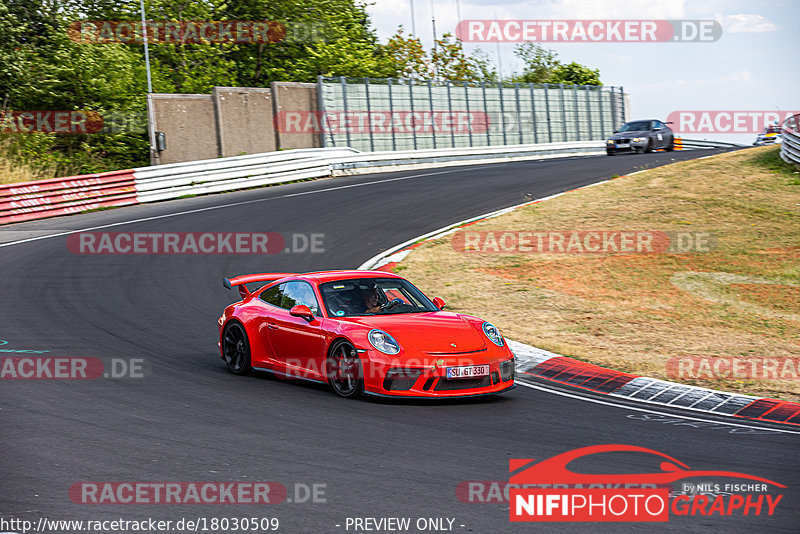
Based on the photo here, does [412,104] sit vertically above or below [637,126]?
above

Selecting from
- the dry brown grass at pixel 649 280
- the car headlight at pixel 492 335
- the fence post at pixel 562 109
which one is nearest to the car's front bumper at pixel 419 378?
the car headlight at pixel 492 335

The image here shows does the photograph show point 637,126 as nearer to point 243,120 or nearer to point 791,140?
point 791,140

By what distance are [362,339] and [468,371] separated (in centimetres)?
108

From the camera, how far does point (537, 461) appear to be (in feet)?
21.3

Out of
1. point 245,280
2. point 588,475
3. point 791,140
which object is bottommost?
point 588,475

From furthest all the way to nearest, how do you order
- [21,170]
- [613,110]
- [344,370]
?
→ [613,110] < [21,170] < [344,370]

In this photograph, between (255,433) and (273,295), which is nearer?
(255,433)

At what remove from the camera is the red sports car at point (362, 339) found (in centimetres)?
846

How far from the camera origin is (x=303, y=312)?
913 centimetres

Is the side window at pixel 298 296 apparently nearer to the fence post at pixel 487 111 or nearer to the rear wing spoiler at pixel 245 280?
the rear wing spoiler at pixel 245 280

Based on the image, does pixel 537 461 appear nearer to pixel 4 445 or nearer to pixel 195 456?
pixel 195 456

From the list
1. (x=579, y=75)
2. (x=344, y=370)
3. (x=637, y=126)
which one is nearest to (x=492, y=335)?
(x=344, y=370)

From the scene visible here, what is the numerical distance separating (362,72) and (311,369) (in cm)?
3720

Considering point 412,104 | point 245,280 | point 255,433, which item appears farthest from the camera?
point 412,104
